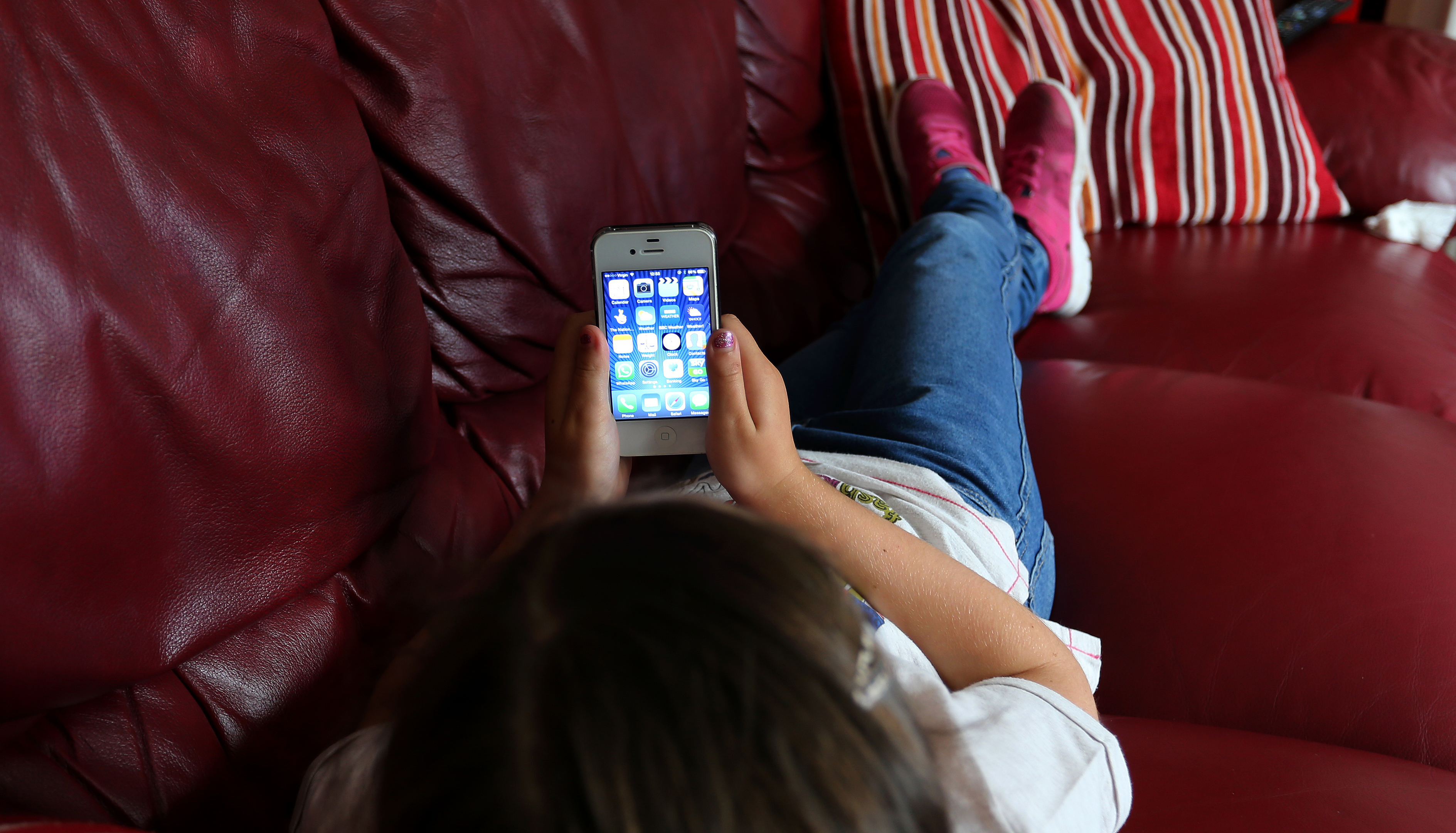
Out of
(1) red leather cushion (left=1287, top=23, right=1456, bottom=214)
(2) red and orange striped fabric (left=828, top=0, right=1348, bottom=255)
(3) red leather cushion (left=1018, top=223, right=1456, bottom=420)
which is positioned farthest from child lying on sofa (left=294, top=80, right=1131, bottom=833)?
(1) red leather cushion (left=1287, top=23, right=1456, bottom=214)

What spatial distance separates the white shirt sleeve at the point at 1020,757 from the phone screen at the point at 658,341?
0.27m

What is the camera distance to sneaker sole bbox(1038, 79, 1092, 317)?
1136mm

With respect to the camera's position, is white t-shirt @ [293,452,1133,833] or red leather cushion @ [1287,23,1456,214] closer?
white t-shirt @ [293,452,1133,833]

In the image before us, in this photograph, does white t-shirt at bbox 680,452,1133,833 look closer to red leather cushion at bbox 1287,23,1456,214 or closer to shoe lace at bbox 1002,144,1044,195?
shoe lace at bbox 1002,144,1044,195

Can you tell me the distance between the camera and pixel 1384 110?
4.41 ft

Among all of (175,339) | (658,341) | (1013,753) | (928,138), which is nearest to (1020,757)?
(1013,753)

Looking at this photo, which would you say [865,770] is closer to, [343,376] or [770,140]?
[343,376]

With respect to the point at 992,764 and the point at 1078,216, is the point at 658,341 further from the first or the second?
the point at 1078,216

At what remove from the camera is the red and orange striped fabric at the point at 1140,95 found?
1.28 m

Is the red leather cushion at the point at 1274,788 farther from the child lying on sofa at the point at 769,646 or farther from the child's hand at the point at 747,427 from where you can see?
the child's hand at the point at 747,427

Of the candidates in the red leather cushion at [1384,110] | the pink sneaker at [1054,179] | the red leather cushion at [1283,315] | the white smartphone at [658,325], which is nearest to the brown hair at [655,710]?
the white smartphone at [658,325]

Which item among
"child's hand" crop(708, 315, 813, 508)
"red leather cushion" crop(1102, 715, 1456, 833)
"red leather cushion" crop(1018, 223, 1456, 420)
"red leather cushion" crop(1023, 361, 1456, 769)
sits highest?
"child's hand" crop(708, 315, 813, 508)

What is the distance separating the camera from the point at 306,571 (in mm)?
521

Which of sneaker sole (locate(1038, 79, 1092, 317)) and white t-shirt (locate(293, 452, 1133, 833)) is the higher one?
sneaker sole (locate(1038, 79, 1092, 317))
